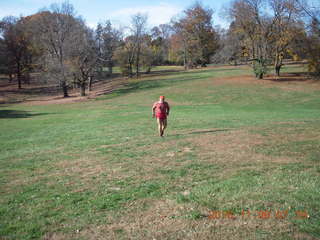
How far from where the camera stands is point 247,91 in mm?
37531

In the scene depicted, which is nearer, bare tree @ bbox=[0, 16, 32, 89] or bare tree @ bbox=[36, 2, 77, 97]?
bare tree @ bbox=[36, 2, 77, 97]

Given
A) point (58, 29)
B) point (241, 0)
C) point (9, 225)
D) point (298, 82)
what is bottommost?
point (9, 225)

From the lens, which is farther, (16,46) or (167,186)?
(16,46)

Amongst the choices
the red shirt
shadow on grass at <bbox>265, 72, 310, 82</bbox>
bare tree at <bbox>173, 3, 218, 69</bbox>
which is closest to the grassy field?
the red shirt

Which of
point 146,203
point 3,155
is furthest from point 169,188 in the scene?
point 3,155

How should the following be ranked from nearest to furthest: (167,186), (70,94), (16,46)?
(167,186)
(70,94)
(16,46)

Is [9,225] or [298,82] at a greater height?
[298,82]

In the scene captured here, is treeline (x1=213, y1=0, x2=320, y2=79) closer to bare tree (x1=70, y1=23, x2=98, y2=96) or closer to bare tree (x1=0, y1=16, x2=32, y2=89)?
bare tree (x1=70, y1=23, x2=98, y2=96)

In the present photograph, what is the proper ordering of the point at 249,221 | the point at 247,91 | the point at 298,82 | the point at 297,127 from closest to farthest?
the point at 249,221 < the point at 297,127 < the point at 247,91 < the point at 298,82

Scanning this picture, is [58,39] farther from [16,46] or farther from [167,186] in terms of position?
[167,186]

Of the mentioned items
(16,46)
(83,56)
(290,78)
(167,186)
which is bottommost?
(167,186)

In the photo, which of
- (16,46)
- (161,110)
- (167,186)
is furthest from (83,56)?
(167,186)

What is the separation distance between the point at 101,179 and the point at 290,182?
4775mm

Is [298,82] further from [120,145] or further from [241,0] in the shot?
[120,145]
